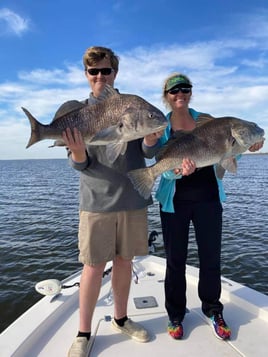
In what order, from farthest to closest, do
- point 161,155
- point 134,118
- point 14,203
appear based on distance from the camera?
1. point 14,203
2. point 161,155
3. point 134,118

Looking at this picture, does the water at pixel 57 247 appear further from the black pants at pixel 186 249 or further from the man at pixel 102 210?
the black pants at pixel 186 249

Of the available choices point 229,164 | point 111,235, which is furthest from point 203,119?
point 111,235

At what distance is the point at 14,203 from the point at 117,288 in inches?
833

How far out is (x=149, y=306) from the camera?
14.8ft

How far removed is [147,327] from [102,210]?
5.40 ft

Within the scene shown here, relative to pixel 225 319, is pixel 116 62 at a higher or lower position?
higher

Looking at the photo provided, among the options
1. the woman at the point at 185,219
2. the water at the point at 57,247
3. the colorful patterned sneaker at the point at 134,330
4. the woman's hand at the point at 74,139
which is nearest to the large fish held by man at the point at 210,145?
the woman at the point at 185,219

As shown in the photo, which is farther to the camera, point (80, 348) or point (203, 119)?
point (203, 119)

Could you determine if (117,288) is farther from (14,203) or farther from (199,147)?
(14,203)

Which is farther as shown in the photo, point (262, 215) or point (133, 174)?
point (262, 215)

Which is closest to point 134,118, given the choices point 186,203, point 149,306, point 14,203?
point 186,203

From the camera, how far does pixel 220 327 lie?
384cm

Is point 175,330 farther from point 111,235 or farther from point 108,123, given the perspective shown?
point 108,123

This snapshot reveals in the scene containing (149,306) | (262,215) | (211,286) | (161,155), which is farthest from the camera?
(262,215)
